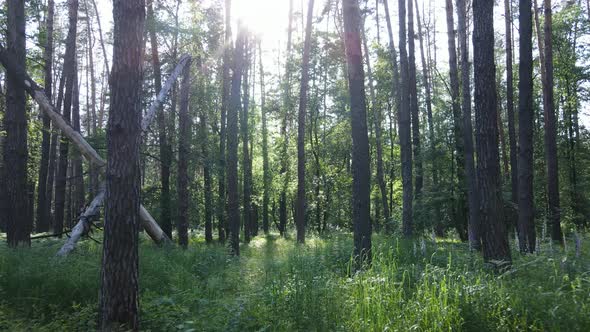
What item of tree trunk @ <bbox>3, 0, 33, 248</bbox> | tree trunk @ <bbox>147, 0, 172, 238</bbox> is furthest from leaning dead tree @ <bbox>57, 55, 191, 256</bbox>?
tree trunk @ <bbox>147, 0, 172, 238</bbox>

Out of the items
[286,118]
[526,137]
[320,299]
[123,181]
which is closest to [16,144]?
[123,181]

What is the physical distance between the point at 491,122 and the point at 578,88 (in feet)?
78.1

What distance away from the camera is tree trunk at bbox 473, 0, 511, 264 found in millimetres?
7879

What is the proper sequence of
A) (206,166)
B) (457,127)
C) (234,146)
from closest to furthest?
(234,146) → (457,127) → (206,166)

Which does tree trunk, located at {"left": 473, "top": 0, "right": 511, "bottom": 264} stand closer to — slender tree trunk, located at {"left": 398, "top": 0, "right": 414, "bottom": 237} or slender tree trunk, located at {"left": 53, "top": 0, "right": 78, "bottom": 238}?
slender tree trunk, located at {"left": 398, "top": 0, "right": 414, "bottom": 237}

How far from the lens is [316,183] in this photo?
99.1 feet

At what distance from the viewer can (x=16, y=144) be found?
34.9 ft

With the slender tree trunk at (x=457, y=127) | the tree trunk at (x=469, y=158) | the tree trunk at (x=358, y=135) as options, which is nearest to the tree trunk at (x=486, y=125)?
the tree trunk at (x=358, y=135)

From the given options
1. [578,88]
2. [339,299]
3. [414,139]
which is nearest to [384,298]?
[339,299]

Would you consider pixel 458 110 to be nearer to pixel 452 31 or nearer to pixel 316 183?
pixel 452 31

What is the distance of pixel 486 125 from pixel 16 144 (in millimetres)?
11024

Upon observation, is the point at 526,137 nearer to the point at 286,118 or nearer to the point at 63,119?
the point at 63,119

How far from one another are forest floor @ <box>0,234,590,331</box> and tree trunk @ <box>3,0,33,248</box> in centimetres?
285

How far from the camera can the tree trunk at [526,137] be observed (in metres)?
11.2
